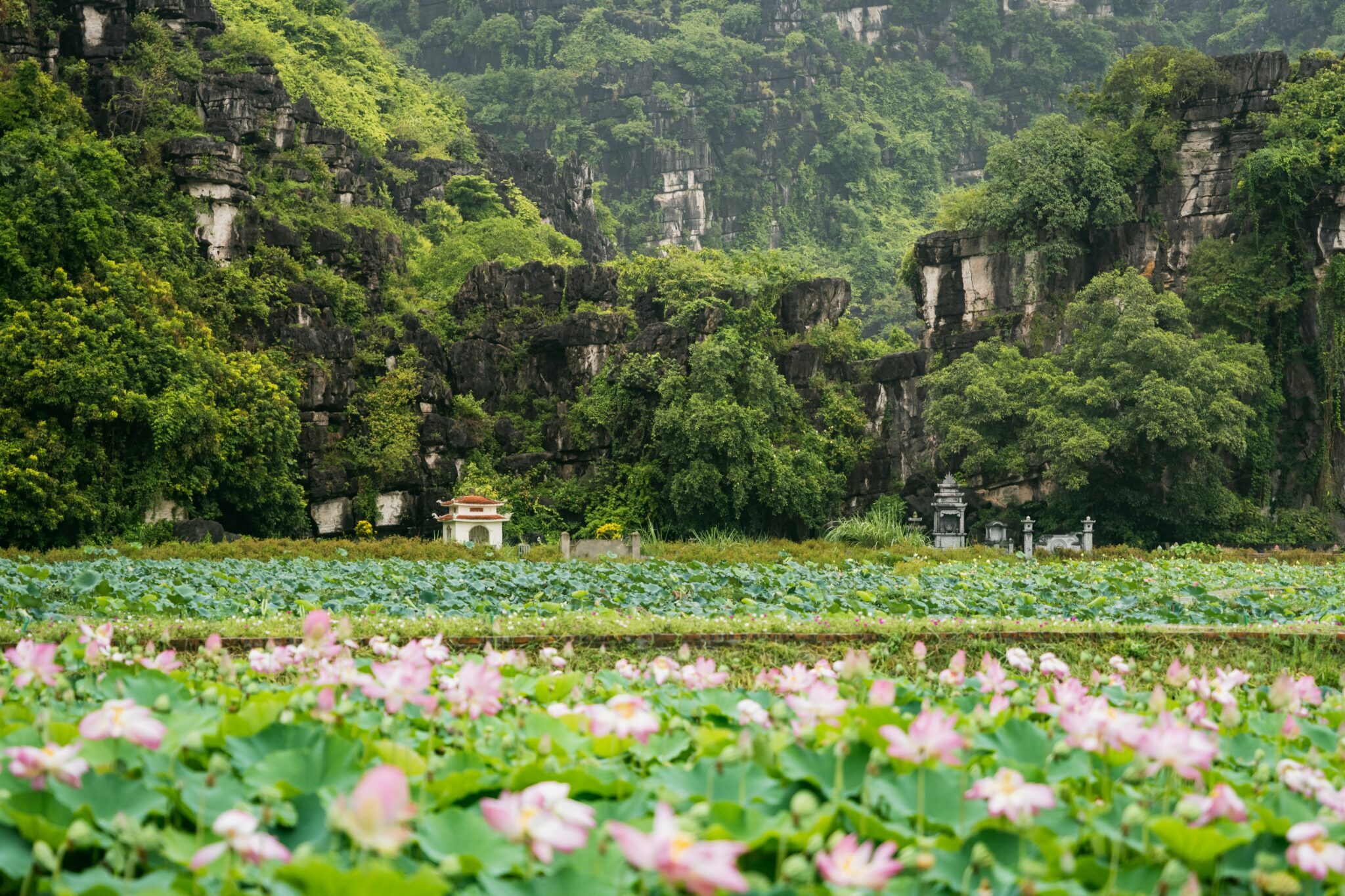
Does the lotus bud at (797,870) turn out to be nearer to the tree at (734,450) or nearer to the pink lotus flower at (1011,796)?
the pink lotus flower at (1011,796)

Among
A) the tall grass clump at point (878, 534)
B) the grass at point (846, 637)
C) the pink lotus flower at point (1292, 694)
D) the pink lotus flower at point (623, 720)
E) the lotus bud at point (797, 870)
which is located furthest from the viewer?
the tall grass clump at point (878, 534)

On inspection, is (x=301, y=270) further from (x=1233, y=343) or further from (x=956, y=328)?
(x=1233, y=343)

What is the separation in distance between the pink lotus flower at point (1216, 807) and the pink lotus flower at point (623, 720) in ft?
4.32

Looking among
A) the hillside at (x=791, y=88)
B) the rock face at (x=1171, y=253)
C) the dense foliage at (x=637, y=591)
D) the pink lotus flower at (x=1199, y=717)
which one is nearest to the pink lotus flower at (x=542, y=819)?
the pink lotus flower at (x=1199, y=717)

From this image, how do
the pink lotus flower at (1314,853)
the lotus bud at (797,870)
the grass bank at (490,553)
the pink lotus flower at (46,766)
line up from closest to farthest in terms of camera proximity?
1. the lotus bud at (797,870)
2. the pink lotus flower at (1314,853)
3. the pink lotus flower at (46,766)
4. the grass bank at (490,553)

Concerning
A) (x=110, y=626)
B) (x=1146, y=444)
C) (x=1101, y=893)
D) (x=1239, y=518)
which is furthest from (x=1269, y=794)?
(x=1239, y=518)

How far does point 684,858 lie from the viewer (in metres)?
2.26

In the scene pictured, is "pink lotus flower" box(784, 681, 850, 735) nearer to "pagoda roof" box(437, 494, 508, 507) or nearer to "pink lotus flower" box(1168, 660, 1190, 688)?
"pink lotus flower" box(1168, 660, 1190, 688)

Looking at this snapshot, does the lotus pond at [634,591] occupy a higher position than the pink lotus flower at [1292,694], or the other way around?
the pink lotus flower at [1292,694]

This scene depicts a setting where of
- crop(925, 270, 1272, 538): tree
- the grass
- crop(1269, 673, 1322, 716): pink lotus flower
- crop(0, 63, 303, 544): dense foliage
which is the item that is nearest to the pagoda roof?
crop(0, 63, 303, 544): dense foliage

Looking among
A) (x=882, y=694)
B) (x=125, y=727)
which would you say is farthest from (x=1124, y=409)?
(x=125, y=727)

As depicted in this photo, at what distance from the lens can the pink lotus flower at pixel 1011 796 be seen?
2.88 meters

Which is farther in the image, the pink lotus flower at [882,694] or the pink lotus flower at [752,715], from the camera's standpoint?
the pink lotus flower at [752,715]

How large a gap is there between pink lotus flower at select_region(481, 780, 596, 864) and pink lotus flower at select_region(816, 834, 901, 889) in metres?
0.50
